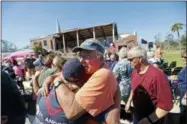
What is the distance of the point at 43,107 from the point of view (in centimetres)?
219

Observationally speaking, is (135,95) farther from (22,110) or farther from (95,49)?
(22,110)

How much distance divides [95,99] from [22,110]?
50 cm

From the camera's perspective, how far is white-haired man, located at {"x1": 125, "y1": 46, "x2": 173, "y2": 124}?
9.64 ft

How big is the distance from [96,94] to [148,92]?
122cm

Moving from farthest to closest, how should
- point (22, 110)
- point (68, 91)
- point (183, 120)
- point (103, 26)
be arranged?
point (103, 26), point (183, 120), point (68, 91), point (22, 110)

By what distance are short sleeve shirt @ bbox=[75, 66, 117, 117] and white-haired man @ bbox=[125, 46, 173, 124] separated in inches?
40.2

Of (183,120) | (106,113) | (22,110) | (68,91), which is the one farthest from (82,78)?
(183,120)

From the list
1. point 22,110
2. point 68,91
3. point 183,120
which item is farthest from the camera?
point 183,120

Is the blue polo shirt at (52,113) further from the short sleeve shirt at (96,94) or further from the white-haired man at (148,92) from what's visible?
the white-haired man at (148,92)

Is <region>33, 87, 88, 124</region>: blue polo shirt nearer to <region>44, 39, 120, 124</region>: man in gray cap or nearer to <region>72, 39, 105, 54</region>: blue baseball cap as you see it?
<region>44, 39, 120, 124</region>: man in gray cap

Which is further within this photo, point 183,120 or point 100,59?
point 183,120

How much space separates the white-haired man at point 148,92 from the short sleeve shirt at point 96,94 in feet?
3.35

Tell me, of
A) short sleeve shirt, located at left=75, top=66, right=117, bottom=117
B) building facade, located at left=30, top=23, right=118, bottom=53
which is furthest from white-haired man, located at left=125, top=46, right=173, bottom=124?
building facade, located at left=30, top=23, right=118, bottom=53

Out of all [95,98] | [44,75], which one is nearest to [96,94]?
[95,98]
